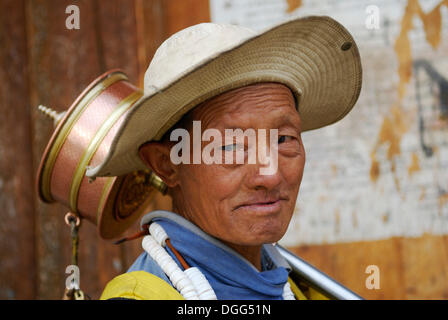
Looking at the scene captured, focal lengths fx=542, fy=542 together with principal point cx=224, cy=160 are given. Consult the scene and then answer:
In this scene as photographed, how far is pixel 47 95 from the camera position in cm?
275

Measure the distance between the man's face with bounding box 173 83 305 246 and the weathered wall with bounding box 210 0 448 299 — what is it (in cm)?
138

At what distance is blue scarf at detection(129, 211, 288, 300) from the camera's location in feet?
4.80

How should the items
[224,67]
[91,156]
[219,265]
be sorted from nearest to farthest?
[224,67] < [219,265] < [91,156]

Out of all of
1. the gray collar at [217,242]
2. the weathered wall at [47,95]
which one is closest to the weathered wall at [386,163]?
the weathered wall at [47,95]

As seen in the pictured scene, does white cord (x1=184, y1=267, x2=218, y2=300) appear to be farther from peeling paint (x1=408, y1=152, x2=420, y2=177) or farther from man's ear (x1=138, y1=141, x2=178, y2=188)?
peeling paint (x1=408, y1=152, x2=420, y2=177)

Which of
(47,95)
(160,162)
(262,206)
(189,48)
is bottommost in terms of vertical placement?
(262,206)

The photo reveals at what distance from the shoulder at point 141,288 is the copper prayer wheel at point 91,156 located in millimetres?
421

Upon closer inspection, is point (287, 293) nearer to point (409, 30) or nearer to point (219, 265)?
point (219, 265)

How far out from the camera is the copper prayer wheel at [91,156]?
174 cm

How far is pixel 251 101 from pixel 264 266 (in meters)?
0.59

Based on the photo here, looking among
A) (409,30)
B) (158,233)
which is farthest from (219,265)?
(409,30)

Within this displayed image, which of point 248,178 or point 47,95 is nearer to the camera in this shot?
point 248,178

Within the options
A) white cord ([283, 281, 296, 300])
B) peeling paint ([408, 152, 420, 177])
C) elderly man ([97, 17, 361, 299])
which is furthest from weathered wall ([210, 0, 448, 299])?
elderly man ([97, 17, 361, 299])

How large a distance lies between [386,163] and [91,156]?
5.35ft
